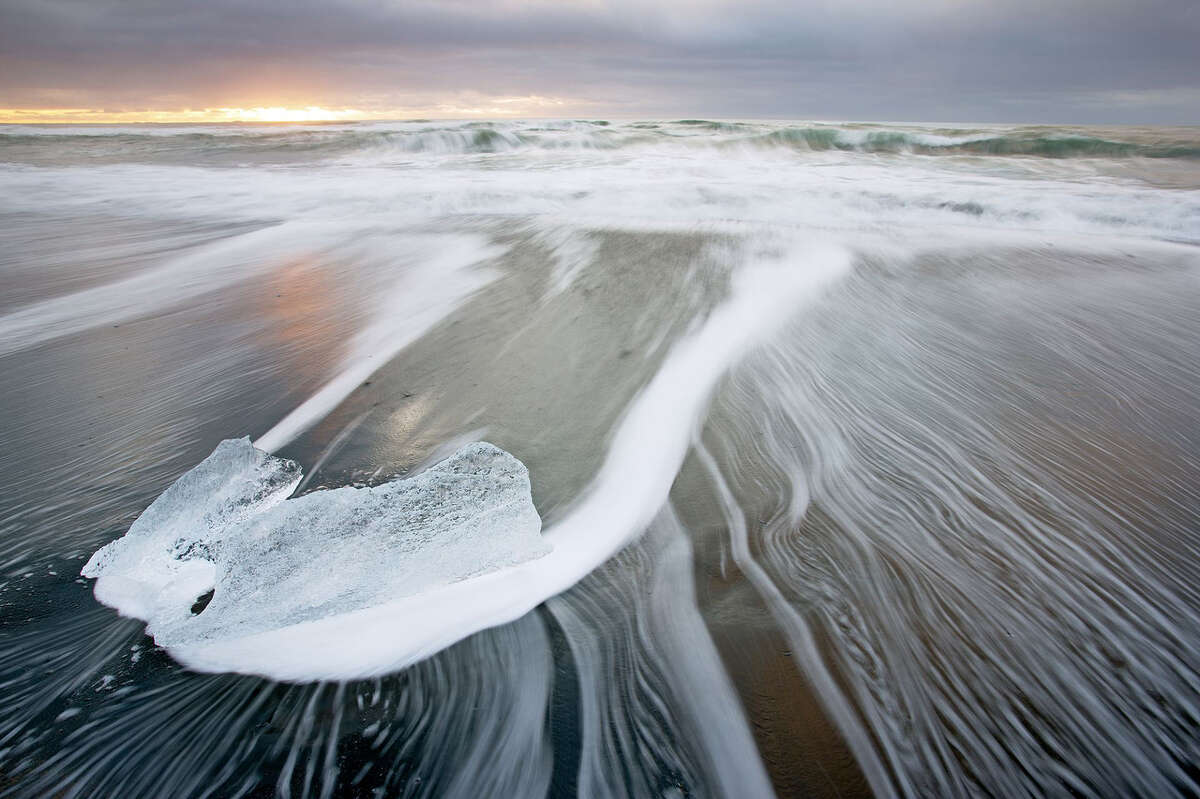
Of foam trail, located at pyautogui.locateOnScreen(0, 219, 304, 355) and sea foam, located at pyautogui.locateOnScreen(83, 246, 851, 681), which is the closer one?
sea foam, located at pyautogui.locateOnScreen(83, 246, 851, 681)

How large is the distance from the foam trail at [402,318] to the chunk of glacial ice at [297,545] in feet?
1.48

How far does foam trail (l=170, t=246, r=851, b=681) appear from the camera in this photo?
4.05 feet

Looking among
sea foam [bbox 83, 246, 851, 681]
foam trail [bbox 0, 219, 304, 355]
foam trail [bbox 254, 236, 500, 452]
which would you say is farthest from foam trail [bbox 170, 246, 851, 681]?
foam trail [bbox 0, 219, 304, 355]

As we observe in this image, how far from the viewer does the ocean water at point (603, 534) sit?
3.55 ft

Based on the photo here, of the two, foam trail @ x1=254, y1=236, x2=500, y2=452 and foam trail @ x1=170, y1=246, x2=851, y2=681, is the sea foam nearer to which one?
foam trail @ x1=170, y1=246, x2=851, y2=681

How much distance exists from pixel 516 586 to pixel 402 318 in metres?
2.12

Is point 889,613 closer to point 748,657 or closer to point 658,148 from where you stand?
point 748,657

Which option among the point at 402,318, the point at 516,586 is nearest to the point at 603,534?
the point at 516,586

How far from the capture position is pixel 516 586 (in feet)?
4.69

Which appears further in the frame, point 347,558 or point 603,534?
point 603,534

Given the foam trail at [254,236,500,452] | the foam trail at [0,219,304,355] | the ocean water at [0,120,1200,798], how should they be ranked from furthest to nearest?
the foam trail at [0,219,304,355], the foam trail at [254,236,500,452], the ocean water at [0,120,1200,798]

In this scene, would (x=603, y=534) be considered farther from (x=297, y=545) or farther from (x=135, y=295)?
(x=135, y=295)

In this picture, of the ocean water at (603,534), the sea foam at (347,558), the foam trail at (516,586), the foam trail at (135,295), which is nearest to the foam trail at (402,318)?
the ocean water at (603,534)

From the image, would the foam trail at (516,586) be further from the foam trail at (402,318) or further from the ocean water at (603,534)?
the foam trail at (402,318)
